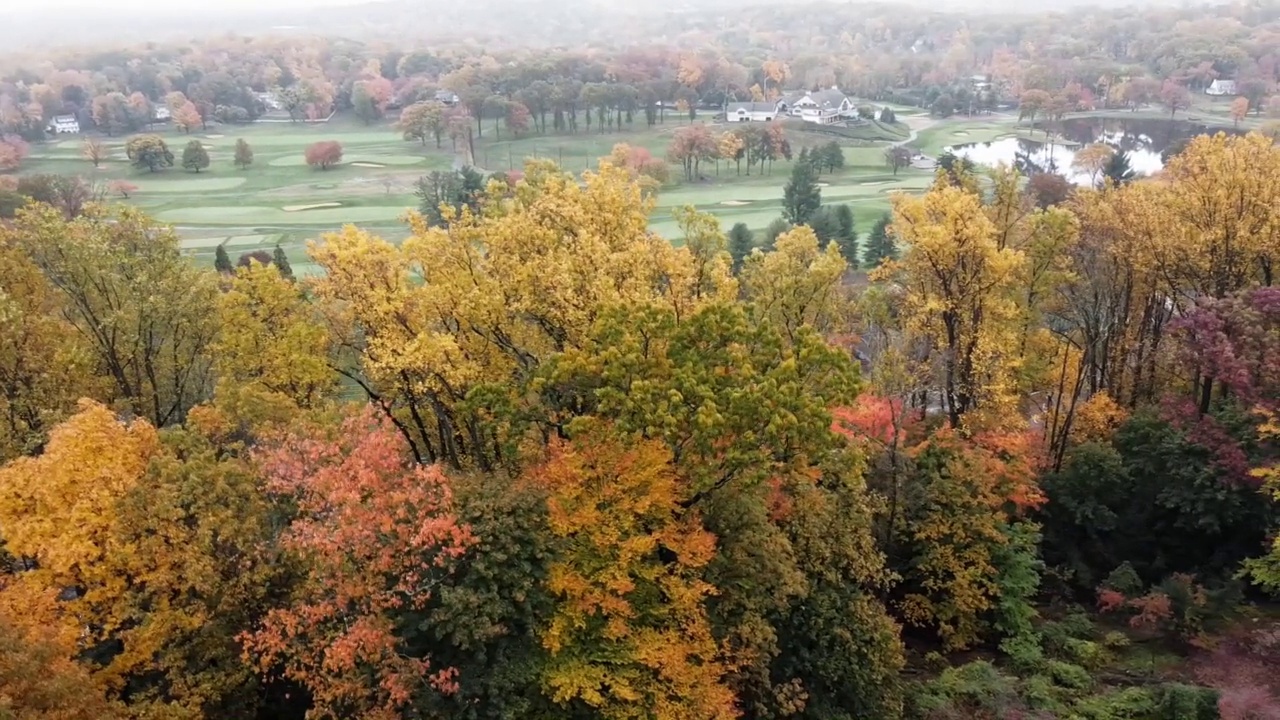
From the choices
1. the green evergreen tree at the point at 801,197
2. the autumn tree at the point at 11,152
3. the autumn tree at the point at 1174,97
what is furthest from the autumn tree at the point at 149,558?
the autumn tree at the point at 1174,97

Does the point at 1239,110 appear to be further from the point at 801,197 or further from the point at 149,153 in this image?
the point at 149,153

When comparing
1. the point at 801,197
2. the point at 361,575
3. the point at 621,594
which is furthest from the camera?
the point at 801,197

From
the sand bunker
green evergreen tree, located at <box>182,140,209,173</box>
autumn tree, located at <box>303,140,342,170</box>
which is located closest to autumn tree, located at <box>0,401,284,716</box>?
the sand bunker

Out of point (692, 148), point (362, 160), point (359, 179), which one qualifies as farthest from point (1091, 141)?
point (362, 160)

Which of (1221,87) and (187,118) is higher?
(1221,87)

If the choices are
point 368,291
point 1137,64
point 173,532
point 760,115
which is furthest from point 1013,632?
point 1137,64

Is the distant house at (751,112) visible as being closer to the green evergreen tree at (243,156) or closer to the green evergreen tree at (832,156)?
the green evergreen tree at (832,156)

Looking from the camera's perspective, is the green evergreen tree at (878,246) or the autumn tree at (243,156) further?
the autumn tree at (243,156)
